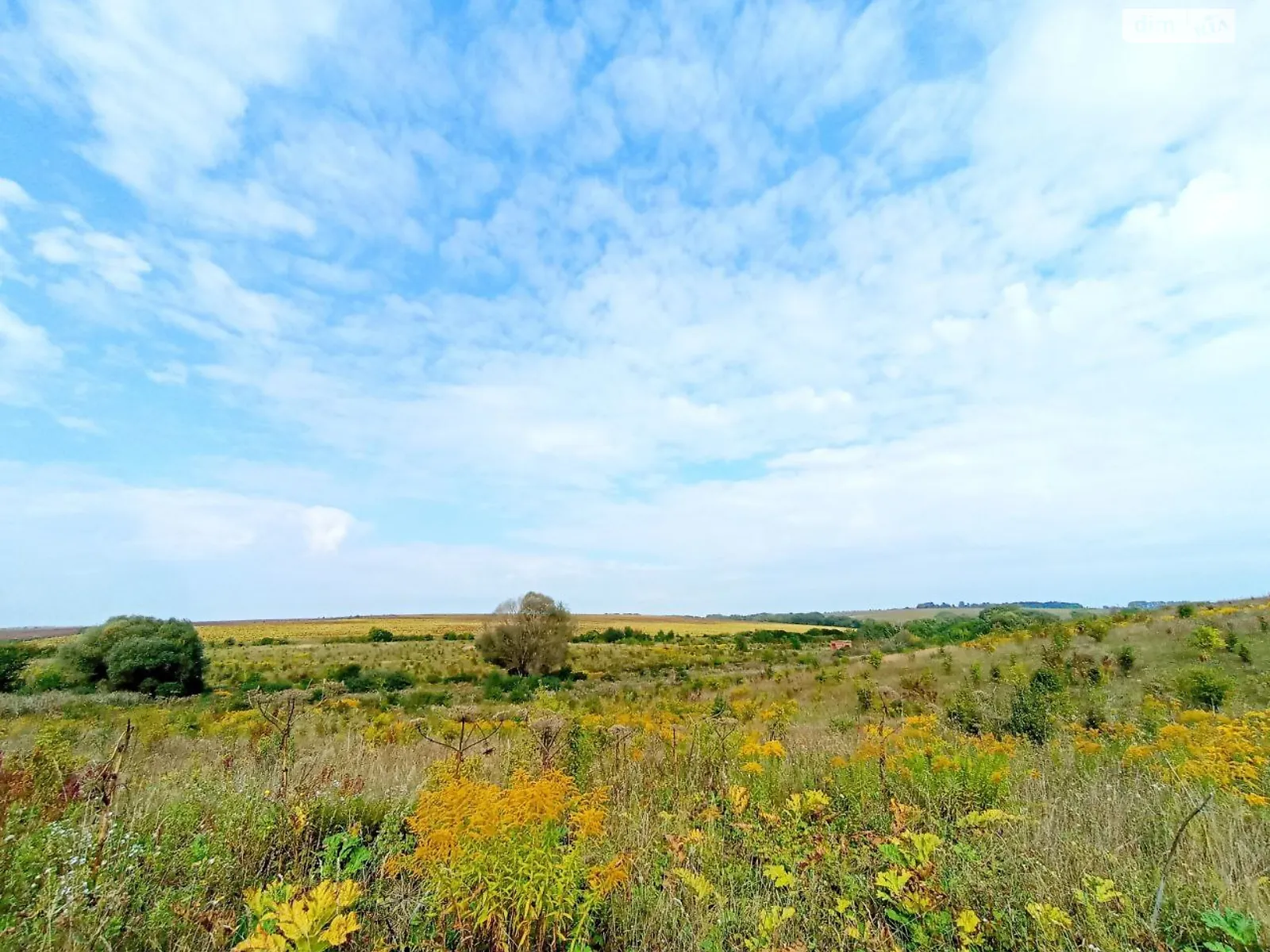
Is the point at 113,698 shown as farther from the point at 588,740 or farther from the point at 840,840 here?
the point at 840,840

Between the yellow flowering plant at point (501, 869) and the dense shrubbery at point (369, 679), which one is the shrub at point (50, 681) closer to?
the dense shrubbery at point (369, 679)

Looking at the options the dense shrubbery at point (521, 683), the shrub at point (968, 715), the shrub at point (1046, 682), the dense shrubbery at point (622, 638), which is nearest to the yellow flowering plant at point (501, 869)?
the shrub at point (968, 715)

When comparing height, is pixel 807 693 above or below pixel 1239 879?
below

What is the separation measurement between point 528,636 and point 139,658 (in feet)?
65.9

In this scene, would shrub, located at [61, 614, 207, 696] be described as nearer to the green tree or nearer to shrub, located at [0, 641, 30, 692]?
shrub, located at [0, 641, 30, 692]

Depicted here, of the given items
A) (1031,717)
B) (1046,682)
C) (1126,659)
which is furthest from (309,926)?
(1126,659)

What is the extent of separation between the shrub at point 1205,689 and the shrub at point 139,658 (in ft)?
125

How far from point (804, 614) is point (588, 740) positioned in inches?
6694

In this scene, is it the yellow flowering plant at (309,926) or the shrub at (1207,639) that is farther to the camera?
the shrub at (1207,639)

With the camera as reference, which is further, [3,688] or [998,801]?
[3,688]

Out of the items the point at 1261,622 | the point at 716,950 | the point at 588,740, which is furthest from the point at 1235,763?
the point at 1261,622

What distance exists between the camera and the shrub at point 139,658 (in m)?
29.2

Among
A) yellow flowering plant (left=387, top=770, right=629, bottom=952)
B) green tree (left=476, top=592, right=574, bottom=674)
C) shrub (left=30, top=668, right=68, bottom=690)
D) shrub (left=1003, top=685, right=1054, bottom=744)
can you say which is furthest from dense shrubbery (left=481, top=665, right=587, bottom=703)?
shrub (left=30, top=668, right=68, bottom=690)

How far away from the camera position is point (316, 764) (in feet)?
22.3
